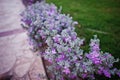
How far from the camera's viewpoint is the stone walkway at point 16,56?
327 cm

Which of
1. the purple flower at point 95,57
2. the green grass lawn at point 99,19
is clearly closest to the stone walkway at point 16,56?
the purple flower at point 95,57

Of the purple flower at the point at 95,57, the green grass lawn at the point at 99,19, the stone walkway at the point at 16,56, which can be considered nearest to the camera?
the purple flower at the point at 95,57

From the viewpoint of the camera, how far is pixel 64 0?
6.89 m

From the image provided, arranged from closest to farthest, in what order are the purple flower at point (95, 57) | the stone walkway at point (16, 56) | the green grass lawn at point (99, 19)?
the purple flower at point (95, 57)
the stone walkway at point (16, 56)
the green grass lawn at point (99, 19)

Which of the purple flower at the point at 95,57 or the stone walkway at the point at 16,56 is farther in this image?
the stone walkway at the point at 16,56

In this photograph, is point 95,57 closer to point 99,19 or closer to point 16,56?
point 16,56

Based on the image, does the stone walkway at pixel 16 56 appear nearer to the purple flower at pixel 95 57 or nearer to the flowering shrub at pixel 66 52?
the flowering shrub at pixel 66 52

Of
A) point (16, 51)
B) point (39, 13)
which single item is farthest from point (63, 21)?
point (16, 51)

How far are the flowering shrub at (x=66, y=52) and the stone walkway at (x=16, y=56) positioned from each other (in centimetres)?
38

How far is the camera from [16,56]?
3.86m

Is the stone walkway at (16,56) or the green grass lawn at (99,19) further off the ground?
the green grass lawn at (99,19)

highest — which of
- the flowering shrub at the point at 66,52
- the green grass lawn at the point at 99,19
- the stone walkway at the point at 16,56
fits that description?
the flowering shrub at the point at 66,52

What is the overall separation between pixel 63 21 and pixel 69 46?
750mm

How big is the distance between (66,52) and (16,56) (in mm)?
1780
